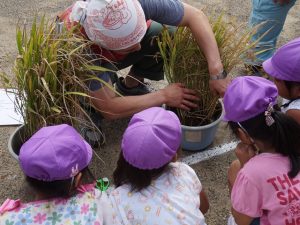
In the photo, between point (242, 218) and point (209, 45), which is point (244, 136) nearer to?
point (242, 218)

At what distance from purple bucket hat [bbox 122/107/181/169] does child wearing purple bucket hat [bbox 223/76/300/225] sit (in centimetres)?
24

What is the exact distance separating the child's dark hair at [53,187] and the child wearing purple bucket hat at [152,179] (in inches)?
6.7

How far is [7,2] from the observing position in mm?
3748

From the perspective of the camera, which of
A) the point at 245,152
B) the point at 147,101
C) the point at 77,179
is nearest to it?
the point at 77,179

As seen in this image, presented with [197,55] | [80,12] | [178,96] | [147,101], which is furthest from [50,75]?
[197,55]

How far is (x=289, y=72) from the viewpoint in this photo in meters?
1.70

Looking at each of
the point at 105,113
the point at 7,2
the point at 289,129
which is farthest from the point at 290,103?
the point at 7,2

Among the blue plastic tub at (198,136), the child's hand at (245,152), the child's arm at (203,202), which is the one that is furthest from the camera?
the blue plastic tub at (198,136)

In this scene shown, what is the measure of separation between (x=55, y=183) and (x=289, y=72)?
1.06m

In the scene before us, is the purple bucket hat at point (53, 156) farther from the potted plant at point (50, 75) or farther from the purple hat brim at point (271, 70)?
the purple hat brim at point (271, 70)

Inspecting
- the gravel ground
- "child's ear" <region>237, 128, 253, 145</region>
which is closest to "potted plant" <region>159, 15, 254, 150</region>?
the gravel ground

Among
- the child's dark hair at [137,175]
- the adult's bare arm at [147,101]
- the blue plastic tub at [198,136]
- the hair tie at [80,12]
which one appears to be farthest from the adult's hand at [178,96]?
the child's dark hair at [137,175]

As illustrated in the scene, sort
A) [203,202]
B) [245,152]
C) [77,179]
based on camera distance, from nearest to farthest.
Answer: [77,179] < [245,152] < [203,202]

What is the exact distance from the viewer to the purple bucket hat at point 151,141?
1376 millimetres
